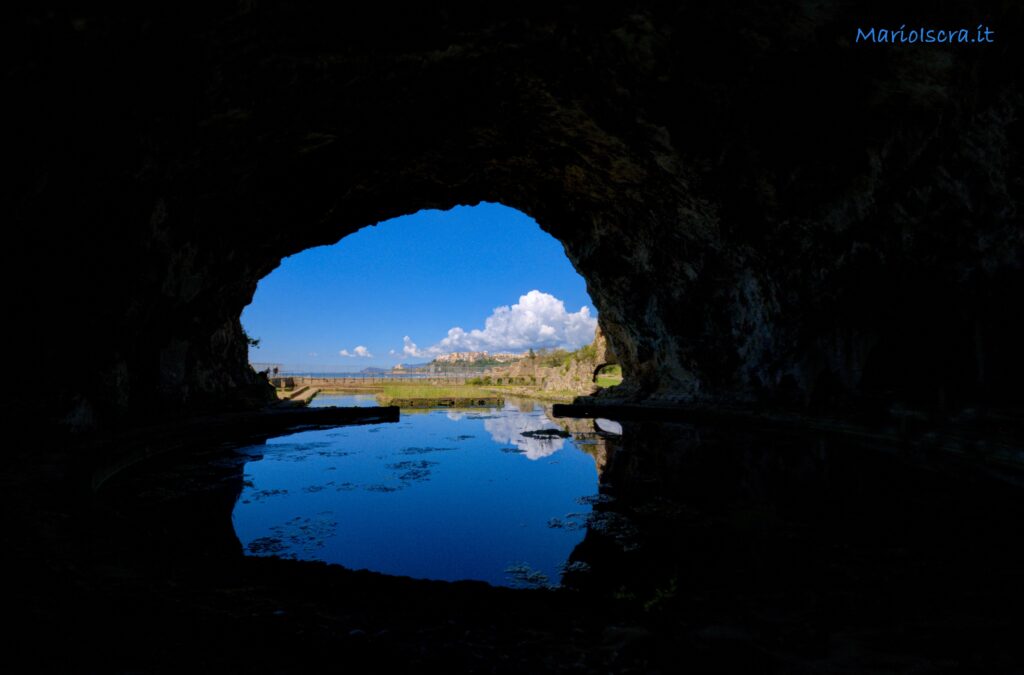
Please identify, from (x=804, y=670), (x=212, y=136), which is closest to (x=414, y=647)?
(x=804, y=670)

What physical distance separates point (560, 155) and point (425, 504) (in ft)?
56.5

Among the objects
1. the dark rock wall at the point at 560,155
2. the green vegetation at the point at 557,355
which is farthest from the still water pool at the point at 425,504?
the green vegetation at the point at 557,355

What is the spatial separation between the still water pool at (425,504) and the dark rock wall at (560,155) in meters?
7.05

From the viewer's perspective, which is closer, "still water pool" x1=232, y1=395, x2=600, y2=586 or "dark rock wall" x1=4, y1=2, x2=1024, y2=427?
"still water pool" x1=232, y1=395, x2=600, y2=586

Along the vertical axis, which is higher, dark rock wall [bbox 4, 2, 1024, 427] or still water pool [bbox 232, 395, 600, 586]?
dark rock wall [bbox 4, 2, 1024, 427]

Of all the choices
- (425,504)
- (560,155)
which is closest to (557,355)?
(560,155)

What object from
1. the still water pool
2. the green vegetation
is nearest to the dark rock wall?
the still water pool

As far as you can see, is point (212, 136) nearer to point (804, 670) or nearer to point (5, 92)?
point (5, 92)

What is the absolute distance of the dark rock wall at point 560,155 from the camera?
11.5 metres

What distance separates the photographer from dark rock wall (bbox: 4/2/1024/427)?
1151 cm

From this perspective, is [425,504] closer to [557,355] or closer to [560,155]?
[560,155]

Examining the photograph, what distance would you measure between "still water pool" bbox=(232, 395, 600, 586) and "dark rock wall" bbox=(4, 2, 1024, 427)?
23.1 feet

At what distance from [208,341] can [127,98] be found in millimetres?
18232

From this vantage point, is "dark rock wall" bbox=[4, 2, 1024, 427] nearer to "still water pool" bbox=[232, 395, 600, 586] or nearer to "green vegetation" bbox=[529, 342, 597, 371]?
"still water pool" bbox=[232, 395, 600, 586]
